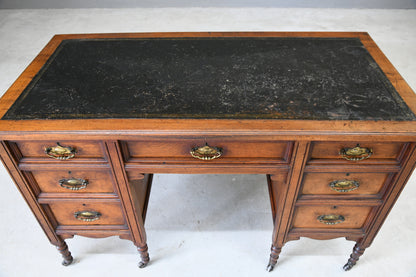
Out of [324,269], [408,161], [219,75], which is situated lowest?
[324,269]

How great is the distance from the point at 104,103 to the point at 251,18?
10.5ft

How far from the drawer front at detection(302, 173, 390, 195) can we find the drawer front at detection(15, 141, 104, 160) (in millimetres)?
780

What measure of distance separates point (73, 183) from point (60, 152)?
0.18 meters

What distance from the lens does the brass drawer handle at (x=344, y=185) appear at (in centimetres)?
118

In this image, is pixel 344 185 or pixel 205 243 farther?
pixel 205 243

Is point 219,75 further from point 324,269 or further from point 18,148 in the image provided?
point 324,269

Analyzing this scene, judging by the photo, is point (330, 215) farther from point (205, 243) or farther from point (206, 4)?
point (206, 4)

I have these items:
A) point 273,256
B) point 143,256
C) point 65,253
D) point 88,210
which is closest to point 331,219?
point 273,256

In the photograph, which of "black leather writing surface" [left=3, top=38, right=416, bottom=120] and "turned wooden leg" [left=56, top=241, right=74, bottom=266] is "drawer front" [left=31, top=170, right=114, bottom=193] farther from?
"turned wooden leg" [left=56, top=241, right=74, bottom=266]

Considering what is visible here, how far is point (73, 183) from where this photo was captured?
3.96ft

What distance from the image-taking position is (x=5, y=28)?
12.4 ft

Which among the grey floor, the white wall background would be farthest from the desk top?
the white wall background

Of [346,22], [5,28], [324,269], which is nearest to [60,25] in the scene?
[5,28]

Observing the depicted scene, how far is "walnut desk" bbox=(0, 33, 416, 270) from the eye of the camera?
40.5 inches
